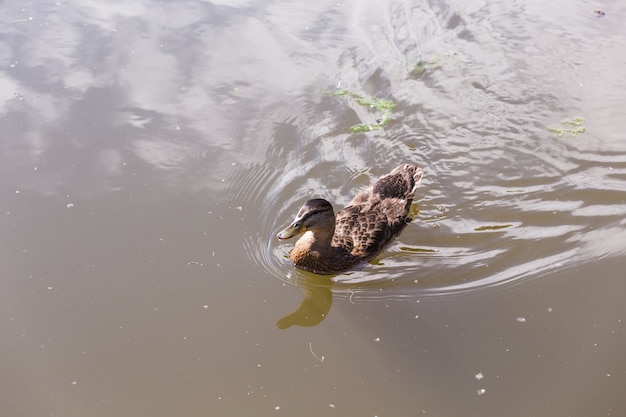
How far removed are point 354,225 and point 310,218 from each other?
0.64 metres

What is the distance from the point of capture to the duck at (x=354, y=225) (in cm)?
558

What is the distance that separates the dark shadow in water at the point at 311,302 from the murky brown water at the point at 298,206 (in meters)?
0.02

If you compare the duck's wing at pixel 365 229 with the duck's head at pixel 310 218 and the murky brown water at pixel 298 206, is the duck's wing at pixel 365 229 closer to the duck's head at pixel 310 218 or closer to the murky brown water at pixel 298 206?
the murky brown water at pixel 298 206

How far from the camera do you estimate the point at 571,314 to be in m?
5.18

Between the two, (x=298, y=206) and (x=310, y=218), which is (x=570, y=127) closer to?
(x=298, y=206)

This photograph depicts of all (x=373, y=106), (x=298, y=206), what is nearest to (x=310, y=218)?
(x=298, y=206)

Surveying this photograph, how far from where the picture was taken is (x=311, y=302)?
5.41m

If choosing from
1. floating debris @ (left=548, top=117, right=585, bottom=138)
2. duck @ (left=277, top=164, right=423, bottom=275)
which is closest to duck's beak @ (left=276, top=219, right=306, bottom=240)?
duck @ (left=277, top=164, right=423, bottom=275)

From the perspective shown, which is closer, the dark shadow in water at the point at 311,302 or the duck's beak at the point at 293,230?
the dark shadow in water at the point at 311,302

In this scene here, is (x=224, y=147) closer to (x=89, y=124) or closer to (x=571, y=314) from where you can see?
(x=89, y=124)

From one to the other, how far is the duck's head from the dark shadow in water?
40cm

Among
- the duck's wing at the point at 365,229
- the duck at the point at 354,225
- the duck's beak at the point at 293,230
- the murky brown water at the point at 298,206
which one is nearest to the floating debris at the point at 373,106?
the murky brown water at the point at 298,206

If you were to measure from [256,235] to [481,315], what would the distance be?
1990mm

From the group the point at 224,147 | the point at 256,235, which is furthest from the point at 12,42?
the point at 256,235
